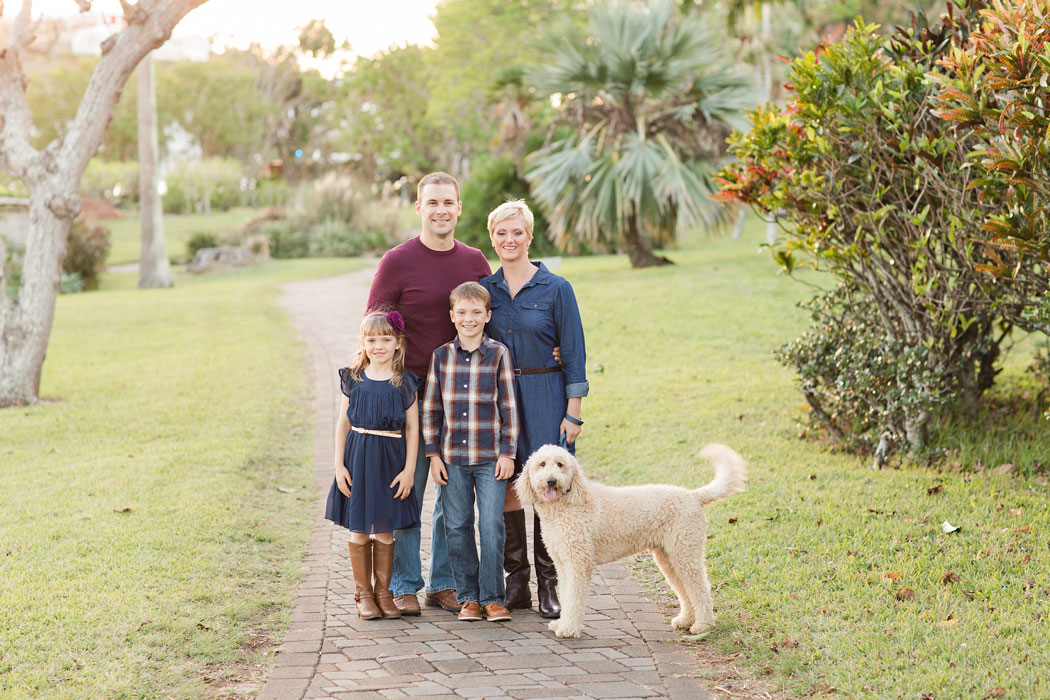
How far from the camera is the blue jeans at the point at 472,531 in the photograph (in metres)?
4.79

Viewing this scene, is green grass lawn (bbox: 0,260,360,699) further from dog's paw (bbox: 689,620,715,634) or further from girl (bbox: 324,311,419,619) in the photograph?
dog's paw (bbox: 689,620,715,634)

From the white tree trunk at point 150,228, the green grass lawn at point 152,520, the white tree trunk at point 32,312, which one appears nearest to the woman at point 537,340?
the green grass lawn at point 152,520

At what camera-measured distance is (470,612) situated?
485 centimetres

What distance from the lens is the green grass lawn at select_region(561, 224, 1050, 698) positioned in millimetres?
4145

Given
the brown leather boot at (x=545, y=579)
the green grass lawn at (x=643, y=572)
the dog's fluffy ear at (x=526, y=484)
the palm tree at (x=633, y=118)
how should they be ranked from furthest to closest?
the palm tree at (x=633, y=118), the brown leather boot at (x=545, y=579), the dog's fluffy ear at (x=526, y=484), the green grass lawn at (x=643, y=572)

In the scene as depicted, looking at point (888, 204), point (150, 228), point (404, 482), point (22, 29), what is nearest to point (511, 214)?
point (404, 482)

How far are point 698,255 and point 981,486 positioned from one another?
16.7 metres

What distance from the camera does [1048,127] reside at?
5000mm

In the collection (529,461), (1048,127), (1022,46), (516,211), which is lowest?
(529,461)

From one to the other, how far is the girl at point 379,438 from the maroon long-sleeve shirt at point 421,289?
0.33 feet

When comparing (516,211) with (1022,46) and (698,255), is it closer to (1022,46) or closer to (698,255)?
(1022,46)

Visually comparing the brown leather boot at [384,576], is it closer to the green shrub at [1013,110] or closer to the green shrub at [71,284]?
the green shrub at [1013,110]

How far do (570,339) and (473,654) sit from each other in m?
1.47

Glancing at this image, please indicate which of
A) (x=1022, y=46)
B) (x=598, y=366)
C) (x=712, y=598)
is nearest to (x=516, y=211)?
(x=712, y=598)
